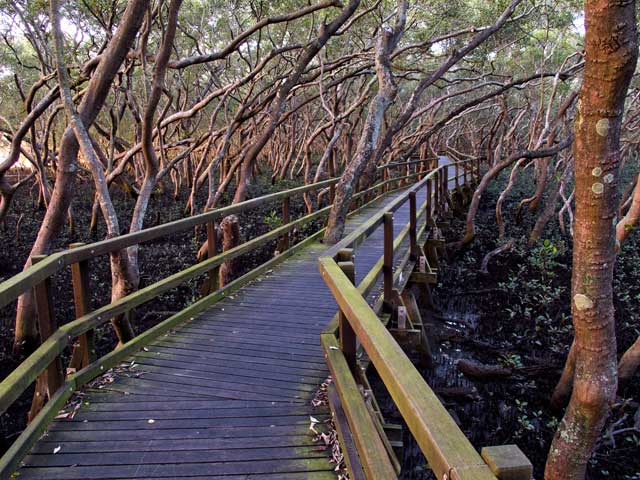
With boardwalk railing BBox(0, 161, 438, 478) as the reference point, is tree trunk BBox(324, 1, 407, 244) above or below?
above

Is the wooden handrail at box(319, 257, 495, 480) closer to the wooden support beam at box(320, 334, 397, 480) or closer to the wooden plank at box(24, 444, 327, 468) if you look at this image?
the wooden support beam at box(320, 334, 397, 480)

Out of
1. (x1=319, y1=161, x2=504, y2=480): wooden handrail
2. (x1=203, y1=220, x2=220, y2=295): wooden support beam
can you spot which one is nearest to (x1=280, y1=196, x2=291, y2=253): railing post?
(x1=203, y1=220, x2=220, y2=295): wooden support beam

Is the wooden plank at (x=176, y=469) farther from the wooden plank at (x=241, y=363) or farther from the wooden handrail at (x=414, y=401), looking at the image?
the wooden plank at (x=241, y=363)

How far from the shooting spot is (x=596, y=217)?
3303 millimetres

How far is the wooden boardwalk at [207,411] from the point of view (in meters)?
2.89

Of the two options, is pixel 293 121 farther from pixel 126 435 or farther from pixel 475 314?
pixel 126 435

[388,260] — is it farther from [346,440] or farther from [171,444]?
[171,444]

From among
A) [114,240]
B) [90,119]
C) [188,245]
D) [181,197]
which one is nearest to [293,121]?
[181,197]

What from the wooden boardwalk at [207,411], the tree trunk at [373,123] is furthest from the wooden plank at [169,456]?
the tree trunk at [373,123]

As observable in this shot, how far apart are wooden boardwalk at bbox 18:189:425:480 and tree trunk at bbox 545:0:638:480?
5.99 feet

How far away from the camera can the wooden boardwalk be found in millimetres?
2887

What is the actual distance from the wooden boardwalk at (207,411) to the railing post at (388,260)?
64cm

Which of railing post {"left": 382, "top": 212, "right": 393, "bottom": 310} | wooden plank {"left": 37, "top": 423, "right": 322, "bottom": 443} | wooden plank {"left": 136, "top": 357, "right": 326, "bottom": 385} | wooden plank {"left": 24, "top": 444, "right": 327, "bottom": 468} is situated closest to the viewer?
wooden plank {"left": 24, "top": 444, "right": 327, "bottom": 468}

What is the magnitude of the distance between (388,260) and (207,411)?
2.33m
